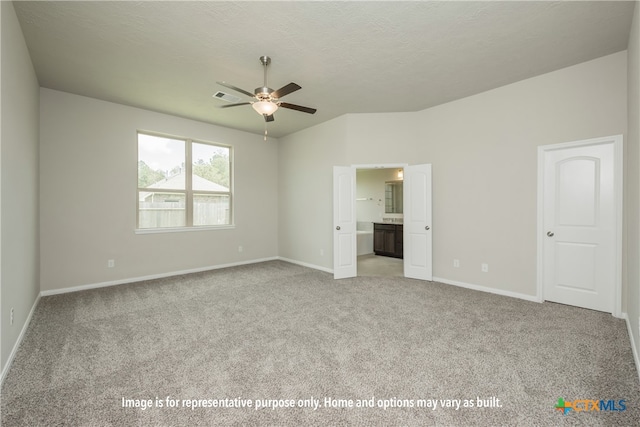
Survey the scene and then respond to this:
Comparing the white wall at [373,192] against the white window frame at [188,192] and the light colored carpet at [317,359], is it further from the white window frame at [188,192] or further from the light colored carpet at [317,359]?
the light colored carpet at [317,359]

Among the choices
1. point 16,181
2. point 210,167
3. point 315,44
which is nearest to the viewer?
point 16,181

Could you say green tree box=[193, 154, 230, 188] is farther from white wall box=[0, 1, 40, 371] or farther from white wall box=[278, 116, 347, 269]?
white wall box=[0, 1, 40, 371]

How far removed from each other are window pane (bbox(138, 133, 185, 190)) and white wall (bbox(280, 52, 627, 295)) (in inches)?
119

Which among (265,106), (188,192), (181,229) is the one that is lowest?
(181,229)

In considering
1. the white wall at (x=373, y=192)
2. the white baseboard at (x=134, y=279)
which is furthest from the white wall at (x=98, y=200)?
the white wall at (x=373, y=192)

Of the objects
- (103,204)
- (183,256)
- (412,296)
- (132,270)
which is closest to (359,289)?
(412,296)

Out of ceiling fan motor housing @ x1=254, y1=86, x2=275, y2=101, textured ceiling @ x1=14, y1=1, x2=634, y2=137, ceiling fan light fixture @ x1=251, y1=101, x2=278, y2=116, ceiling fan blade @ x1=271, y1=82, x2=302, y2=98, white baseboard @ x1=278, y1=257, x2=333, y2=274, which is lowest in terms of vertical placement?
white baseboard @ x1=278, y1=257, x2=333, y2=274

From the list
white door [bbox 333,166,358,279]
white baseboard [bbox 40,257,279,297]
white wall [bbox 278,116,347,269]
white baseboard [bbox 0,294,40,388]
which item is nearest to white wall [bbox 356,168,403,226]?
white wall [bbox 278,116,347,269]

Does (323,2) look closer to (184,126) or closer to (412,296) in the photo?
(412,296)

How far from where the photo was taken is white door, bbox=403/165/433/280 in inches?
189

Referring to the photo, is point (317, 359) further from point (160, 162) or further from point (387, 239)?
point (387, 239)

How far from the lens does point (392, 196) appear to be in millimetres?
7828

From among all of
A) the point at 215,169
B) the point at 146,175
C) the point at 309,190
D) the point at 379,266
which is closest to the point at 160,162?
the point at 146,175

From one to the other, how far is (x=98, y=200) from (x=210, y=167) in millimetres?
2017
